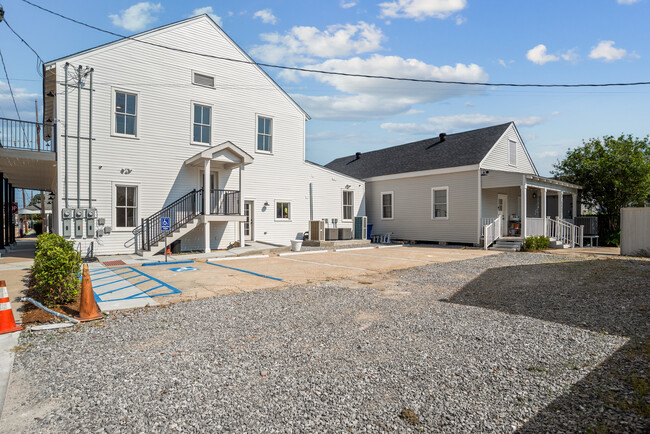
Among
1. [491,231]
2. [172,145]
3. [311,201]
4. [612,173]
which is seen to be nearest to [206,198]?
[172,145]

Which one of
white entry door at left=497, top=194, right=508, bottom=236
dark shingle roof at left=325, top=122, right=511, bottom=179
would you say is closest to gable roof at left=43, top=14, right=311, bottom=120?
dark shingle roof at left=325, top=122, right=511, bottom=179

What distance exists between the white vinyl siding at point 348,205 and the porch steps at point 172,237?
8.72m

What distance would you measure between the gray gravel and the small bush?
10016 millimetres

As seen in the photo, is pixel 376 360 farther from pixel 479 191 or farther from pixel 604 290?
pixel 479 191

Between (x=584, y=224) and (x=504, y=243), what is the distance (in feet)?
22.0

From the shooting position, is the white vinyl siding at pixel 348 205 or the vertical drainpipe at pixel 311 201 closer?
the vertical drainpipe at pixel 311 201

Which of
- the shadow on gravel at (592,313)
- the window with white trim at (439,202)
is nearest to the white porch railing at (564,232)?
the window with white trim at (439,202)

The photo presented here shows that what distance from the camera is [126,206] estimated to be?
1370 cm

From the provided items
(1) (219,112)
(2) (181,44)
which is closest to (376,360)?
(1) (219,112)

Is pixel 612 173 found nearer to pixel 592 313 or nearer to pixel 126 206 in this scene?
pixel 592 313

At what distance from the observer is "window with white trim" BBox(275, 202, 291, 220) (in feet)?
57.3

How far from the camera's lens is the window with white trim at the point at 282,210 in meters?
17.5

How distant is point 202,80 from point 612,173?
21049mm

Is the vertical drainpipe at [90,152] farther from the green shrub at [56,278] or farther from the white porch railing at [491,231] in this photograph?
the white porch railing at [491,231]
